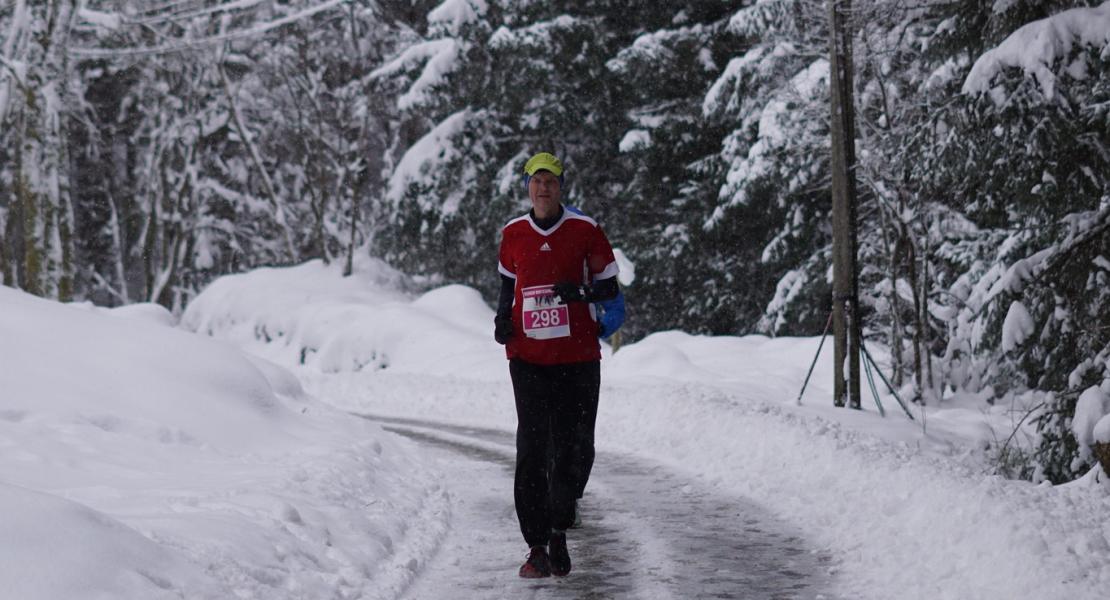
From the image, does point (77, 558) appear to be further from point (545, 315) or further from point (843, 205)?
point (843, 205)

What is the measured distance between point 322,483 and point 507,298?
2.27m

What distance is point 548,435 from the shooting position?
582 cm

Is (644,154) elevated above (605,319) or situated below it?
above

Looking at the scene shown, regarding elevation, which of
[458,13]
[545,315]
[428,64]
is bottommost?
[545,315]

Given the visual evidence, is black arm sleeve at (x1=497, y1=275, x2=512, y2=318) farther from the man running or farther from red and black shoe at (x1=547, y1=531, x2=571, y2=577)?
red and black shoe at (x1=547, y1=531, x2=571, y2=577)

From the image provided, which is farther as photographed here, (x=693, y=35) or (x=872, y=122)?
(x=693, y=35)

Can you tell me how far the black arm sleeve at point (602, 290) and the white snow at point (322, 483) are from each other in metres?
1.52

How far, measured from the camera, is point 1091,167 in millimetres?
10500

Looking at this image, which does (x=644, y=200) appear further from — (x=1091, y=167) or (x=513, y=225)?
(x=513, y=225)

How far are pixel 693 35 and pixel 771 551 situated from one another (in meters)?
20.8

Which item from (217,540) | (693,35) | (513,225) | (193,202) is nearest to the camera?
(217,540)

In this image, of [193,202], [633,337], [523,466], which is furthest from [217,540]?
[193,202]

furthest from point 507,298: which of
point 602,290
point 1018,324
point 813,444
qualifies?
point 1018,324

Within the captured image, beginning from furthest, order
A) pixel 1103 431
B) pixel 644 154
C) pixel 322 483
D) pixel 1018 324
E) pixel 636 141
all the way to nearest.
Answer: pixel 644 154 → pixel 636 141 → pixel 1018 324 → pixel 1103 431 → pixel 322 483
